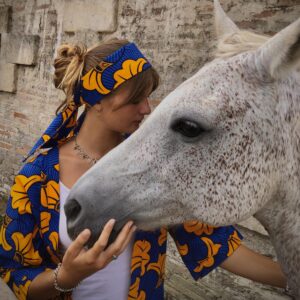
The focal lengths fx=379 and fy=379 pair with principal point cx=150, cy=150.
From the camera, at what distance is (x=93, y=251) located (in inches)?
49.3

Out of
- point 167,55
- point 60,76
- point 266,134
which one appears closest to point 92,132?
point 60,76

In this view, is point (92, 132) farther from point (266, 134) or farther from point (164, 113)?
point (266, 134)

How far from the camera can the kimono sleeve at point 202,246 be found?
1654 mm

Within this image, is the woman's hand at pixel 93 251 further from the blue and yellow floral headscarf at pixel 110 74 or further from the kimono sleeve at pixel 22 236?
the blue and yellow floral headscarf at pixel 110 74

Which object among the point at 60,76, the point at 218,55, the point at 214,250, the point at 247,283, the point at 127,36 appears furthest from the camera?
the point at 127,36

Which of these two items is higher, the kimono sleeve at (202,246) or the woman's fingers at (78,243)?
the woman's fingers at (78,243)

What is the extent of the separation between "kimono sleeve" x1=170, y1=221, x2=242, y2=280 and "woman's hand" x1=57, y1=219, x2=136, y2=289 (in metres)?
0.43

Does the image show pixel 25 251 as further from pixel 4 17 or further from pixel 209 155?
pixel 4 17

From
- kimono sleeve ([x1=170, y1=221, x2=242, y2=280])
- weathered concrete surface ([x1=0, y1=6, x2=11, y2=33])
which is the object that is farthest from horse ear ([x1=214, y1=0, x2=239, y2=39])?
weathered concrete surface ([x1=0, y1=6, x2=11, y2=33])

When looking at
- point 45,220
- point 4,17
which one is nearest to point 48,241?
point 45,220

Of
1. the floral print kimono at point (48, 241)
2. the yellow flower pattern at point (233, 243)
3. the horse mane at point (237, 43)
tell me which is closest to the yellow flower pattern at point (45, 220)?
the floral print kimono at point (48, 241)

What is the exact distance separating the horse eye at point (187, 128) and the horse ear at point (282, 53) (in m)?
0.29

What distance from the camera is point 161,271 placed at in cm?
179

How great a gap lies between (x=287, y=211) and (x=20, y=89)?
4980mm
